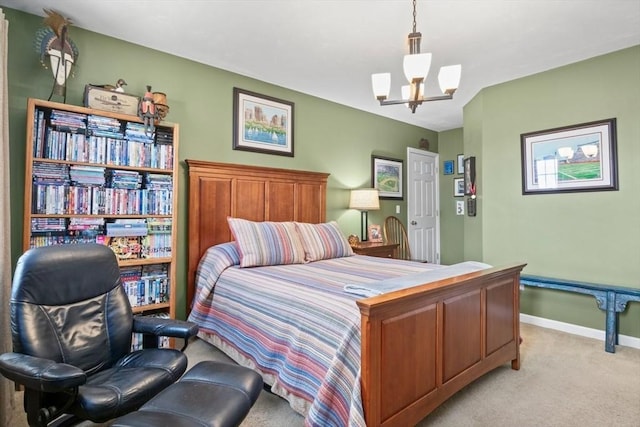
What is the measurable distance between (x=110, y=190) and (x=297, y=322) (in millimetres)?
1816

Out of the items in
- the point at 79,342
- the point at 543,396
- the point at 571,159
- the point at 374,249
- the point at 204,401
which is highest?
the point at 571,159

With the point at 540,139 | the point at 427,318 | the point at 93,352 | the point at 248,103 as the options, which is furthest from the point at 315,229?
the point at 540,139

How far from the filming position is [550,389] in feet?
7.25

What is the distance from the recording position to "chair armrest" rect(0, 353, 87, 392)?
1220mm

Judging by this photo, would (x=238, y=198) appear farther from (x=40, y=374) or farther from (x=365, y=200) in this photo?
(x=40, y=374)

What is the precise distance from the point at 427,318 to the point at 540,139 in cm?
284

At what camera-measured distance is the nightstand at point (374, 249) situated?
4.02 meters

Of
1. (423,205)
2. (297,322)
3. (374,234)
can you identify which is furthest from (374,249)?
(297,322)

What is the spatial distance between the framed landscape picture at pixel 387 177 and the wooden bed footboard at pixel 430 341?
106 inches

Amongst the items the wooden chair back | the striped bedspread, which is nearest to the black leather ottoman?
the striped bedspread

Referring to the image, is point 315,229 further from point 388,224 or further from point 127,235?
point 388,224

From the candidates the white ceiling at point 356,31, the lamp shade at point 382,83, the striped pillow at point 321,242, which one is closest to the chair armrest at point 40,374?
the striped pillow at point 321,242

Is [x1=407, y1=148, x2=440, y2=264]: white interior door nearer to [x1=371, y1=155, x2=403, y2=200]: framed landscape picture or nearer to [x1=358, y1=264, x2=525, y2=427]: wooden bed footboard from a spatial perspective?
[x1=371, y1=155, x2=403, y2=200]: framed landscape picture

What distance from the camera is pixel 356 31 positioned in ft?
8.70
